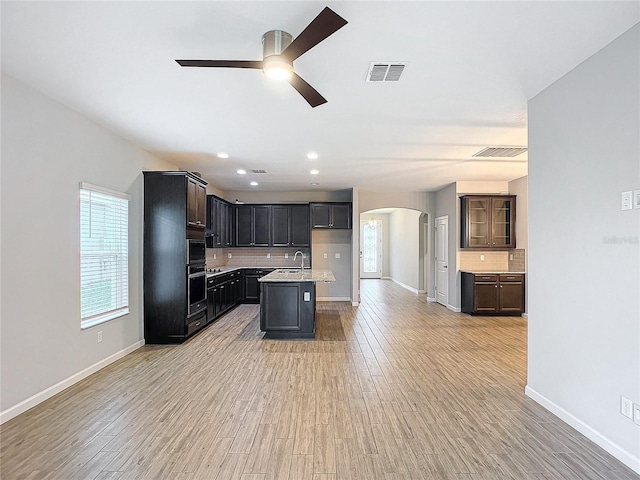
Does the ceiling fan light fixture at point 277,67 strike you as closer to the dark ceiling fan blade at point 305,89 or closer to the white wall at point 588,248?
the dark ceiling fan blade at point 305,89

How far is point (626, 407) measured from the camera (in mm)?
2400

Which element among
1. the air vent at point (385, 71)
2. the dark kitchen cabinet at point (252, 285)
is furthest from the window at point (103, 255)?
the dark kitchen cabinet at point (252, 285)

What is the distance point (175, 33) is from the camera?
2389 millimetres

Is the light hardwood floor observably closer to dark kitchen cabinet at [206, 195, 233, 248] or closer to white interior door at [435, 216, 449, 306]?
dark kitchen cabinet at [206, 195, 233, 248]

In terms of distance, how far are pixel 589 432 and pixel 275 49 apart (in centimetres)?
358

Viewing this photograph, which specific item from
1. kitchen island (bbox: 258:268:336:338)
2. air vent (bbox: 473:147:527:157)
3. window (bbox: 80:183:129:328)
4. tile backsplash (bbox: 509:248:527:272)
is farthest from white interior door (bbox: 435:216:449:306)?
window (bbox: 80:183:129:328)

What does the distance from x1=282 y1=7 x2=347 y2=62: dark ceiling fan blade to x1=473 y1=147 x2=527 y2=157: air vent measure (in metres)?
3.94

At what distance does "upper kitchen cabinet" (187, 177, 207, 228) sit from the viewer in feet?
17.4

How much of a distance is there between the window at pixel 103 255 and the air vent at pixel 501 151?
510cm

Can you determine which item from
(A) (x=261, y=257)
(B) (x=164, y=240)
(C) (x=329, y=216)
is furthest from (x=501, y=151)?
(A) (x=261, y=257)

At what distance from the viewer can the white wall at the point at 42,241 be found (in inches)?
117

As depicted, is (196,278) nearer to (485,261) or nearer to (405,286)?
(485,261)

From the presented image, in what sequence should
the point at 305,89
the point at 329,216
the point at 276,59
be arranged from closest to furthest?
1. the point at 276,59
2. the point at 305,89
3. the point at 329,216

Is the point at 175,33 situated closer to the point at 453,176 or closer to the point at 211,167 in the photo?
the point at 211,167
